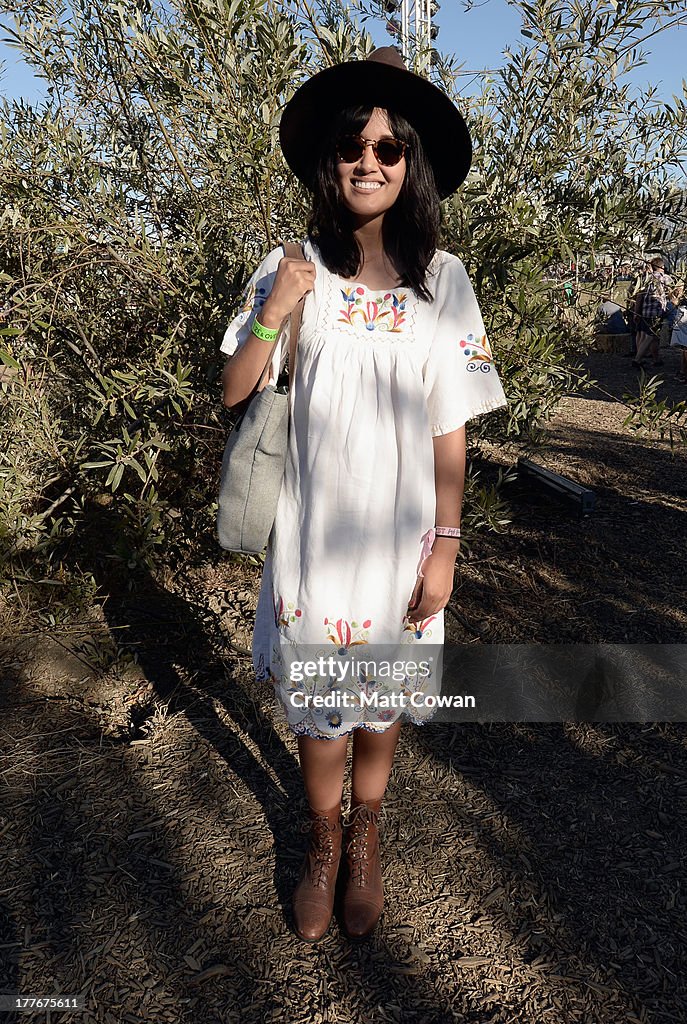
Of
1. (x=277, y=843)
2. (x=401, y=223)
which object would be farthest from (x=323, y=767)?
(x=401, y=223)

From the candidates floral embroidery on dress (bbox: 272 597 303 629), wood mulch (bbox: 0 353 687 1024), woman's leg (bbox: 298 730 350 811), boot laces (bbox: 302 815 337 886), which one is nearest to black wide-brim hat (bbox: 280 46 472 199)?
floral embroidery on dress (bbox: 272 597 303 629)

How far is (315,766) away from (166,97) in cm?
231

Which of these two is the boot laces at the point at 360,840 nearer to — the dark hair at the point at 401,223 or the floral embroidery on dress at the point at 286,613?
the floral embroidery on dress at the point at 286,613

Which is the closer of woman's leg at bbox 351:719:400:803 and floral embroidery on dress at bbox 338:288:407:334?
floral embroidery on dress at bbox 338:288:407:334

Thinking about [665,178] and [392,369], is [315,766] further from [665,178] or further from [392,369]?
[665,178]

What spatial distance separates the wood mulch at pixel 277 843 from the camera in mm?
2039

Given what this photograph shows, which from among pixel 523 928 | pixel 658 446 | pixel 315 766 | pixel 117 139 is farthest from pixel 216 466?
pixel 658 446

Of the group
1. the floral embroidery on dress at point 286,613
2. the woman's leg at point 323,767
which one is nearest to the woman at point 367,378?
the floral embroidery on dress at point 286,613

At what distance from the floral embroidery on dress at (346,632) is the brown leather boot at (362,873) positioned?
2.00 feet

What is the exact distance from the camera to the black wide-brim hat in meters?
1.81

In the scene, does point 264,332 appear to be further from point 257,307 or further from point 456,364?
point 456,364

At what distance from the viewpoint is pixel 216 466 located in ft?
11.5

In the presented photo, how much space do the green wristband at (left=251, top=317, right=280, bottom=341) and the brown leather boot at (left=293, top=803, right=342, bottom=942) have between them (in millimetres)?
1321

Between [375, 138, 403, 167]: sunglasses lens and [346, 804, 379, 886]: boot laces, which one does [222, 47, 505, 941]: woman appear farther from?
[346, 804, 379, 886]: boot laces
